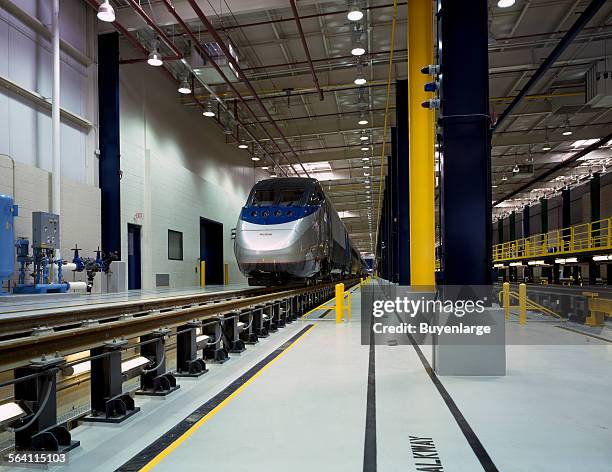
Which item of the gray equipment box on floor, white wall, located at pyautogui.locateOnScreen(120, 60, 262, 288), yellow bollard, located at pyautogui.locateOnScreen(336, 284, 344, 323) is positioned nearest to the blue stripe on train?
yellow bollard, located at pyautogui.locateOnScreen(336, 284, 344, 323)

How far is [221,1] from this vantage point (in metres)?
12.1

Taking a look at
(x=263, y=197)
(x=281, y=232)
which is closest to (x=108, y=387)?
(x=281, y=232)

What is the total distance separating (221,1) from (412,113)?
18.4 feet

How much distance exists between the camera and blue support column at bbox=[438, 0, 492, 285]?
5.64m

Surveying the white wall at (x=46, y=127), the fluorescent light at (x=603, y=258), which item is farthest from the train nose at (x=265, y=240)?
the fluorescent light at (x=603, y=258)

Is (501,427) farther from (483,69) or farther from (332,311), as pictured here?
(332,311)

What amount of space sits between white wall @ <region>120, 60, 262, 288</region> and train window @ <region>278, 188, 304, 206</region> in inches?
238

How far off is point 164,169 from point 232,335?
13.1 metres

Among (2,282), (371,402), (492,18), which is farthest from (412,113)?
(2,282)

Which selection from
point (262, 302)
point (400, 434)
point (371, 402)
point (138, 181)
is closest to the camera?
point (400, 434)

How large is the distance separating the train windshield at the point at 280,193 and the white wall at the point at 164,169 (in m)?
5.45

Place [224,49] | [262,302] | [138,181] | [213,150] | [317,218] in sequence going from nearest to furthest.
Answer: [262,302] < [317,218] < [224,49] < [138,181] < [213,150]

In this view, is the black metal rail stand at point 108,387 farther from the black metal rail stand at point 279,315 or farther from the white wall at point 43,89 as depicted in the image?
the white wall at point 43,89

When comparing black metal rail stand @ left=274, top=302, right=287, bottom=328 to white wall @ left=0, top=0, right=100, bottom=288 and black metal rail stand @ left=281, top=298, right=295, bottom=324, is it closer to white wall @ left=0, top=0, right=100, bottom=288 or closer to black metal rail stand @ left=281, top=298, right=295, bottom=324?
black metal rail stand @ left=281, top=298, right=295, bottom=324
